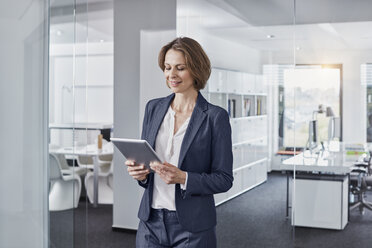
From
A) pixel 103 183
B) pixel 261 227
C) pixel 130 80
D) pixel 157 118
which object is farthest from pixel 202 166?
pixel 103 183

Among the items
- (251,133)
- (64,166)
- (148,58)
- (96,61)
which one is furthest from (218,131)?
(96,61)

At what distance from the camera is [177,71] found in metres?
1.99

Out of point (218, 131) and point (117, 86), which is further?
point (117, 86)

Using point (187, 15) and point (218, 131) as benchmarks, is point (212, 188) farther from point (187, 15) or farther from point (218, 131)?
point (187, 15)

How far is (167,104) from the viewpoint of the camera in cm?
207

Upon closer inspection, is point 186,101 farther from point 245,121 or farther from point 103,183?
point 103,183

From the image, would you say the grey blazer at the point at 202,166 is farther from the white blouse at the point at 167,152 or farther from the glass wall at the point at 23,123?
the glass wall at the point at 23,123

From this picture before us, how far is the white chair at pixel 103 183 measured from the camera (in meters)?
6.76

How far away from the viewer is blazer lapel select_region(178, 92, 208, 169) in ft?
6.31

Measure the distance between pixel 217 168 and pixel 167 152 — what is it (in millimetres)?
216

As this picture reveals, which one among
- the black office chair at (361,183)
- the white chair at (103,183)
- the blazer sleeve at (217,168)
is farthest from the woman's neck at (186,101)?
the white chair at (103,183)

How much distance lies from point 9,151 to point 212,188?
72.6 inches

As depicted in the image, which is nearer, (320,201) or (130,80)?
(320,201)

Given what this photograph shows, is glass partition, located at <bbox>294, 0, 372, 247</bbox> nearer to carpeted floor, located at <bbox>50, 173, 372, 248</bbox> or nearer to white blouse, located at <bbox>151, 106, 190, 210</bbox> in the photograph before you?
carpeted floor, located at <bbox>50, 173, 372, 248</bbox>
